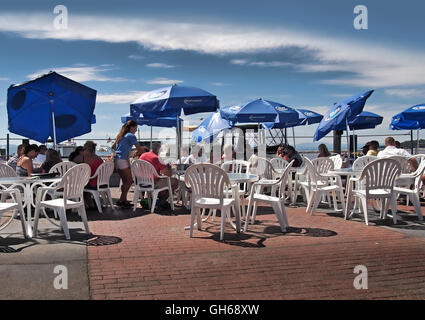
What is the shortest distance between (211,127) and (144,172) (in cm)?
566

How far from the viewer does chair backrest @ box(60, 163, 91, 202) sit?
5.57 m

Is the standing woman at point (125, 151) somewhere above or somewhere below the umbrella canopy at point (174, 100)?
below

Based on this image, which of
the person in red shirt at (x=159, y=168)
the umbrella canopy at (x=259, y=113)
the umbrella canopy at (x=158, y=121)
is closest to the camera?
the person in red shirt at (x=159, y=168)

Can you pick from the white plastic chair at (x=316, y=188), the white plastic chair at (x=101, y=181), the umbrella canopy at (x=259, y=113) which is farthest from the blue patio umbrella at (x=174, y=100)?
the white plastic chair at (x=316, y=188)

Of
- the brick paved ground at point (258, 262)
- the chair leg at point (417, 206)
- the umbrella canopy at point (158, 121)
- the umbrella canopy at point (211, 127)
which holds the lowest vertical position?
the brick paved ground at point (258, 262)

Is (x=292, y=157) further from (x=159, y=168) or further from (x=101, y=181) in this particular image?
(x=101, y=181)

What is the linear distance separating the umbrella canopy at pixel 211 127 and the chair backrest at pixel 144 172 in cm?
535

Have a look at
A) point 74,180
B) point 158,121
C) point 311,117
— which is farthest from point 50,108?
point 311,117

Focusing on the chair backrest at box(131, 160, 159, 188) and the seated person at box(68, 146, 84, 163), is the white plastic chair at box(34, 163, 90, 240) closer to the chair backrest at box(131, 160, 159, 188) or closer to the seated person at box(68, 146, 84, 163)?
the chair backrest at box(131, 160, 159, 188)

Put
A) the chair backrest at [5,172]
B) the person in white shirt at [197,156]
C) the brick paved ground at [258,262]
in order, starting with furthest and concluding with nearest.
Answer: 1. the person in white shirt at [197,156]
2. the chair backrest at [5,172]
3. the brick paved ground at [258,262]

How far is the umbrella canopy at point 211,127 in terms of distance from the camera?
1303 centimetres

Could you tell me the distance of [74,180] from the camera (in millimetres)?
5789

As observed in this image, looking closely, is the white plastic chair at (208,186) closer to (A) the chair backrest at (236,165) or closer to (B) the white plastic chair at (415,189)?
(A) the chair backrest at (236,165)
